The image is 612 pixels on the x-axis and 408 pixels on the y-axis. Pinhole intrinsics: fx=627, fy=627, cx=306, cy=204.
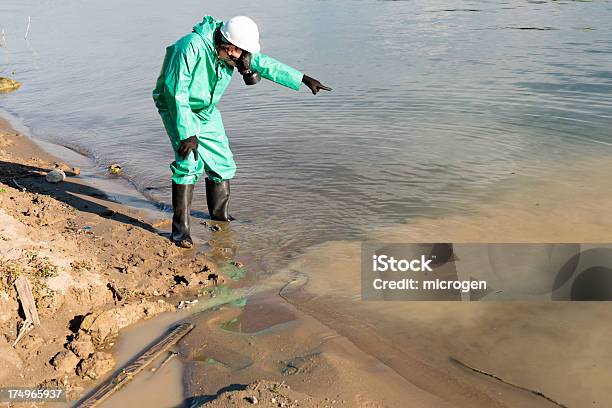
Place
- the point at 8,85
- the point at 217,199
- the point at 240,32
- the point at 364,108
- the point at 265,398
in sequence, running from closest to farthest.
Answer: the point at 265,398
the point at 240,32
the point at 217,199
the point at 364,108
the point at 8,85

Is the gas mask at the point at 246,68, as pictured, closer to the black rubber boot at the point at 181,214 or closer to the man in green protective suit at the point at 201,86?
the man in green protective suit at the point at 201,86

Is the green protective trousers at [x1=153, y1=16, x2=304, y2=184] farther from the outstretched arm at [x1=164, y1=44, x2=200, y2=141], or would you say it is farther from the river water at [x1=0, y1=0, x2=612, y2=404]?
the river water at [x1=0, y1=0, x2=612, y2=404]

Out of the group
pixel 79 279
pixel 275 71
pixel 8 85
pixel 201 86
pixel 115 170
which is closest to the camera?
pixel 79 279

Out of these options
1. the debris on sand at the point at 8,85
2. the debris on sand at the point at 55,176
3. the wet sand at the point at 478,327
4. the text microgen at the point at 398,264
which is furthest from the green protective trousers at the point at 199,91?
the debris on sand at the point at 8,85

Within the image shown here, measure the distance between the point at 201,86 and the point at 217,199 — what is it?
1115mm

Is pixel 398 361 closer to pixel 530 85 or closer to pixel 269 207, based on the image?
pixel 269 207

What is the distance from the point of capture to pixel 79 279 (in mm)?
3875

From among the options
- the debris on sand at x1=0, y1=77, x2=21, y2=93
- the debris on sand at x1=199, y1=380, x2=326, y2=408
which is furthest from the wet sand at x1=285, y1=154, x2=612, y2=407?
the debris on sand at x1=0, y1=77, x2=21, y2=93

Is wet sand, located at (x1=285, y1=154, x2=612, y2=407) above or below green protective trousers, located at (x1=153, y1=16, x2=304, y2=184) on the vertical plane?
below

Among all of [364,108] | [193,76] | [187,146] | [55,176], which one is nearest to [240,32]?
[193,76]

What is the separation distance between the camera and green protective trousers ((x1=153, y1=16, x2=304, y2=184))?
4.46 meters

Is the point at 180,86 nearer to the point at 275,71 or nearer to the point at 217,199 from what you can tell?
the point at 275,71

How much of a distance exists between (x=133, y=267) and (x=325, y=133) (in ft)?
13.5

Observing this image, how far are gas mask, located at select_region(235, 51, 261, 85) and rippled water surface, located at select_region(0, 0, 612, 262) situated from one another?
1.29 metres
